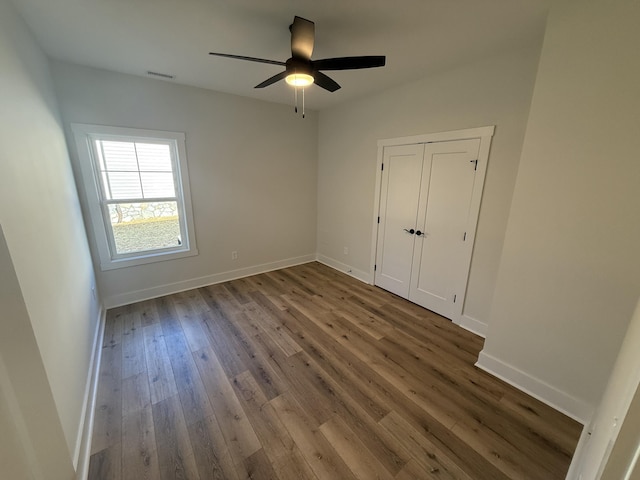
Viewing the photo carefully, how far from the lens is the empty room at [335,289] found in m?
1.38

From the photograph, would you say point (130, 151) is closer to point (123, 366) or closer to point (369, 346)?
point (123, 366)

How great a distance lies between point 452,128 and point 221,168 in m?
2.99

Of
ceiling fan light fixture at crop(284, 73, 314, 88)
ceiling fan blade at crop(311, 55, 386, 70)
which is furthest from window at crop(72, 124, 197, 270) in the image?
ceiling fan blade at crop(311, 55, 386, 70)

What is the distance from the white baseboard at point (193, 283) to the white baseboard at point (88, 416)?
789mm

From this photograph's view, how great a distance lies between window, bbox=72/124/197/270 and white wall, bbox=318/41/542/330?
2347mm

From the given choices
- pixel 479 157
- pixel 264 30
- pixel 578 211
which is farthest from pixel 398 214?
pixel 264 30

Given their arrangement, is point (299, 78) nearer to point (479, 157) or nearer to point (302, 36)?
point (302, 36)

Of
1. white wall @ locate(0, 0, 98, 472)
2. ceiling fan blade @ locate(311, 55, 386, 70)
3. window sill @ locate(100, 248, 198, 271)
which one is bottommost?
window sill @ locate(100, 248, 198, 271)

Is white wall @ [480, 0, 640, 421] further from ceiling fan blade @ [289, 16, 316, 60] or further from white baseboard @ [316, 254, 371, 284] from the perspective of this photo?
white baseboard @ [316, 254, 371, 284]

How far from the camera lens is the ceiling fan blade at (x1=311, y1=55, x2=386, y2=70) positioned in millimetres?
1673

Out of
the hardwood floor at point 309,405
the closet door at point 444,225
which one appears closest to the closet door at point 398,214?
the closet door at point 444,225

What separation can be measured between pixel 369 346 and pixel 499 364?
3.57ft

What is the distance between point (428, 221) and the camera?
3000 millimetres

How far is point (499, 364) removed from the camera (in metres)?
2.10
